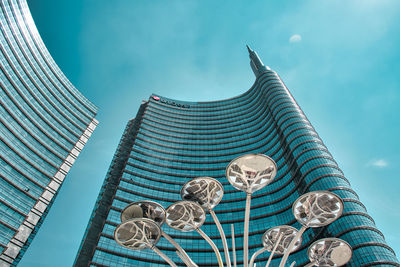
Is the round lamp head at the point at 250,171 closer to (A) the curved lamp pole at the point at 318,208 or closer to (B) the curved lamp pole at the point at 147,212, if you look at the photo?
(A) the curved lamp pole at the point at 318,208

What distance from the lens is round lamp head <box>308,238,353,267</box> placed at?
56.1 ft

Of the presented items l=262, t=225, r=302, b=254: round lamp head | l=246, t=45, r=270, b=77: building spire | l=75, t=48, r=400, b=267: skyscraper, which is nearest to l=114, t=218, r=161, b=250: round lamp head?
l=262, t=225, r=302, b=254: round lamp head

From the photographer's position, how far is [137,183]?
74.5 meters

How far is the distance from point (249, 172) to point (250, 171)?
0.09 m

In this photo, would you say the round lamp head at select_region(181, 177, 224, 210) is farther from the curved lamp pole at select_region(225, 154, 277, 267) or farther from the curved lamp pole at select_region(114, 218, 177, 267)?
the curved lamp pole at select_region(114, 218, 177, 267)

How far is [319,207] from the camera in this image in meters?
16.7

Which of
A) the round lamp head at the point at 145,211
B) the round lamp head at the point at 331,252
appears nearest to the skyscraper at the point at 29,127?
the round lamp head at the point at 145,211

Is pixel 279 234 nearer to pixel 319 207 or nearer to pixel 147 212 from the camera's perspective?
pixel 319 207

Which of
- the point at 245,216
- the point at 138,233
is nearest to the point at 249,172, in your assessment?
the point at 245,216

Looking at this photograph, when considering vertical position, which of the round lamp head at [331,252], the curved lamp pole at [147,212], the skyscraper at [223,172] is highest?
the skyscraper at [223,172]

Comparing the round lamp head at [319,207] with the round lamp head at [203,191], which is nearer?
the round lamp head at [319,207]

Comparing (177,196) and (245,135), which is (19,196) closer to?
(177,196)

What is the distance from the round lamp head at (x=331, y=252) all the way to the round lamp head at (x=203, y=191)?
294 inches

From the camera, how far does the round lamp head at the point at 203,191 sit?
58.9 feet
